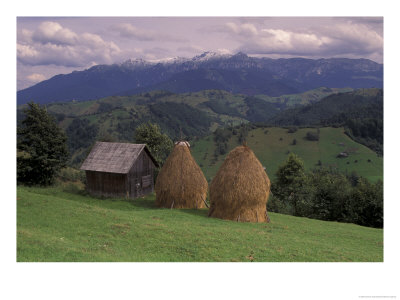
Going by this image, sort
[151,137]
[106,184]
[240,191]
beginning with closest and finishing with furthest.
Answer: [240,191]
[106,184]
[151,137]

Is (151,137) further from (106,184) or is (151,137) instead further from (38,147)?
(38,147)

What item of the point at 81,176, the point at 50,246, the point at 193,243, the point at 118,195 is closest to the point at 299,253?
the point at 193,243

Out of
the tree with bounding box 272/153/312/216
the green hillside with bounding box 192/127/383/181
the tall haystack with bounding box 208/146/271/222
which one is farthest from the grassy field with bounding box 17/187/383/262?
the green hillside with bounding box 192/127/383/181

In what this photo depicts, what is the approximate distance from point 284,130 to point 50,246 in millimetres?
169704

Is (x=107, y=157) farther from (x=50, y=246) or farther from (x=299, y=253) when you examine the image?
(x=299, y=253)

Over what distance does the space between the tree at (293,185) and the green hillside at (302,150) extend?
77209 millimetres

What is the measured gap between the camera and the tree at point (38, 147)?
3681 centimetres

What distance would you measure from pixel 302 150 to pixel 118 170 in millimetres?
126607

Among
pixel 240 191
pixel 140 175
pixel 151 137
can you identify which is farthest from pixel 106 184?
pixel 240 191

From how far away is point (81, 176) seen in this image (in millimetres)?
65312

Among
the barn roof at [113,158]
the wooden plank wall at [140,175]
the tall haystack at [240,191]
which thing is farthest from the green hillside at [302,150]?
the tall haystack at [240,191]

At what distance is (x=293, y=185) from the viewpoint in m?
46.0

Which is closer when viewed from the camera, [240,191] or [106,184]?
[240,191]

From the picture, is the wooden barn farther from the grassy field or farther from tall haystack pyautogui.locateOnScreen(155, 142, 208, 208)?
the grassy field
